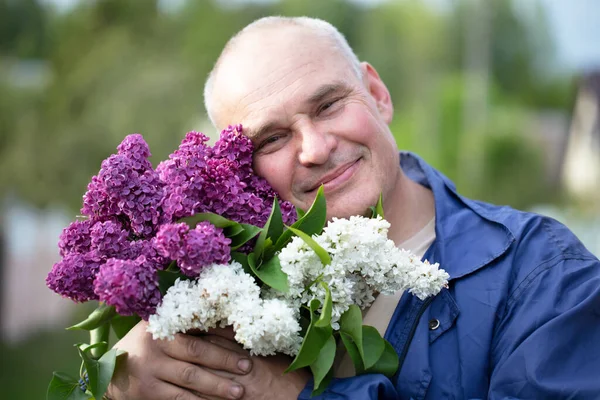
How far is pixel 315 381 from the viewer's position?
5.95ft

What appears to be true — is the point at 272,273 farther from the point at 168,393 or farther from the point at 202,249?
the point at 168,393

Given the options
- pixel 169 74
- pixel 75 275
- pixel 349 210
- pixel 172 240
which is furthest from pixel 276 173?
pixel 169 74

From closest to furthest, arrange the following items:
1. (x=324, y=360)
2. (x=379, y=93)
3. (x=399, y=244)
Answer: (x=324, y=360), (x=399, y=244), (x=379, y=93)

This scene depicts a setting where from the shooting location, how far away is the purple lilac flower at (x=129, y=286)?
1689mm

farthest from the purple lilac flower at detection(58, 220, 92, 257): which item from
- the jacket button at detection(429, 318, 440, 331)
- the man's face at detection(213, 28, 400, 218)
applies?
the jacket button at detection(429, 318, 440, 331)

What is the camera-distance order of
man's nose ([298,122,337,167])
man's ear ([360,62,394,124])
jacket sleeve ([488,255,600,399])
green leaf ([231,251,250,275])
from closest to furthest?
jacket sleeve ([488,255,600,399]) → green leaf ([231,251,250,275]) → man's nose ([298,122,337,167]) → man's ear ([360,62,394,124])

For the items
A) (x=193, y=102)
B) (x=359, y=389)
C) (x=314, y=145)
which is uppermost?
(x=193, y=102)

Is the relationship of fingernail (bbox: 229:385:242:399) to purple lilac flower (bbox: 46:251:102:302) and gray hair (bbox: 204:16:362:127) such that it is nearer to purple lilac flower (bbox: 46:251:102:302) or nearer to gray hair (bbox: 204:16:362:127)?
purple lilac flower (bbox: 46:251:102:302)

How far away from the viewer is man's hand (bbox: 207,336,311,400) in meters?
1.91

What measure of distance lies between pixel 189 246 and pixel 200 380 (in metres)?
0.39

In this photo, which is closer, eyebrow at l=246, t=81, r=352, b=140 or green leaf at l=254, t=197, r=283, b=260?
green leaf at l=254, t=197, r=283, b=260

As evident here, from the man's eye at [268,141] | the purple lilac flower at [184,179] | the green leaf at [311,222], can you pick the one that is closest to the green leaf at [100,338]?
the purple lilac flower at [184,179]

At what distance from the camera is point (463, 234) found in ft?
7.36

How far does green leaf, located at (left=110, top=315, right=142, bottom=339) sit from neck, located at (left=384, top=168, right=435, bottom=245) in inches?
33.4
